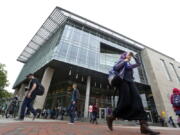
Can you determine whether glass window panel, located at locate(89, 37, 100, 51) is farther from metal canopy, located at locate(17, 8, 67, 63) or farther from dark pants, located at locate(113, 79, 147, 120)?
dark pants, located at locate(113, 79, 147, 120)

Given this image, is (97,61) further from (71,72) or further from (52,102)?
(52,102)

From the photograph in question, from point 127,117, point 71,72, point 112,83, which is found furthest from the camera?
point 71,72

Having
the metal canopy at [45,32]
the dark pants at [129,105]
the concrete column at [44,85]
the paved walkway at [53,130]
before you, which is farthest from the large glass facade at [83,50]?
the dark pants at [129,105]

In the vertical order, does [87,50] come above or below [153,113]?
above

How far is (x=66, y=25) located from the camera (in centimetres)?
2409

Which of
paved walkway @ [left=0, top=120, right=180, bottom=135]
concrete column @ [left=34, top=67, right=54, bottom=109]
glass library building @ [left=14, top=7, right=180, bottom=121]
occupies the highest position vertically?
glass library building @ [left=14, top=7, right=180, bottom=121]

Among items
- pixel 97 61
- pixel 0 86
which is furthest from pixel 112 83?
pixel 0 86

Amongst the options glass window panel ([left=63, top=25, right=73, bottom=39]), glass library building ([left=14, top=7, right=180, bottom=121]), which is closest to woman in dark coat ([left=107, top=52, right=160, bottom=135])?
glass library building ([left=14, top=7, right=180, bottom=121])

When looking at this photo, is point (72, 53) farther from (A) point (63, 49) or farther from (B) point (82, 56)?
(B) point (82, 56)

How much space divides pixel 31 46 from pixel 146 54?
100ft

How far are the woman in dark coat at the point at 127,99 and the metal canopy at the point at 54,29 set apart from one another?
2398cm

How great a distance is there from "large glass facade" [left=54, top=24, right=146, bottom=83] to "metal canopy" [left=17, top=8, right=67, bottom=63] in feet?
9.47

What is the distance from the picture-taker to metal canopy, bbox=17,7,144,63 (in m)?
24.6

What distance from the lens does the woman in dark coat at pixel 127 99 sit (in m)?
2.48
